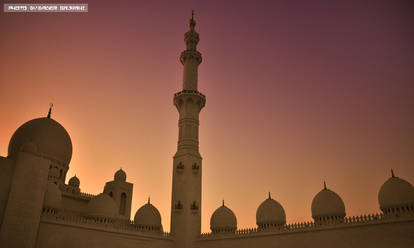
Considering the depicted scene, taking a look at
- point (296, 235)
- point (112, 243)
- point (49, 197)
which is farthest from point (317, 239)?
point (49, 197)

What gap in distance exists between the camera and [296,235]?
23.5 metres

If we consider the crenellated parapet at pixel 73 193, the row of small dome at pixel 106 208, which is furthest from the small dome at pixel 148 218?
the crenellated parapet at pixel 73 193

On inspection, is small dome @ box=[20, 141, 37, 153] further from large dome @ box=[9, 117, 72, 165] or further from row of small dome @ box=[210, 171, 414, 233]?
row of small dome @ box=[210, 171, 414, 233]

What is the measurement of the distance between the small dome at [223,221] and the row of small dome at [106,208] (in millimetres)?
4904

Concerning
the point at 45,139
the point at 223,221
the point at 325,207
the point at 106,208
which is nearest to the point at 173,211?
the point at 223,221

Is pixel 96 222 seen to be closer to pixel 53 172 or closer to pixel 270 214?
pixel 53 172

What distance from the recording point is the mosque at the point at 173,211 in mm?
19906

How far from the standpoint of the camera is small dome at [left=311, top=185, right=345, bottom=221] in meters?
23.6

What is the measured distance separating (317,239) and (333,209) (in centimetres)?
269

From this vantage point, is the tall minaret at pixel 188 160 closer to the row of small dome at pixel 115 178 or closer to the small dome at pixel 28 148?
the row of small dome at pixel 115 178

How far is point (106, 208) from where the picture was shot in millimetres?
26828

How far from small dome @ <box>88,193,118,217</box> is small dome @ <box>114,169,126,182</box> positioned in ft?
21.1

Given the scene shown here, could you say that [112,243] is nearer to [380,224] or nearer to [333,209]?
[333,209]

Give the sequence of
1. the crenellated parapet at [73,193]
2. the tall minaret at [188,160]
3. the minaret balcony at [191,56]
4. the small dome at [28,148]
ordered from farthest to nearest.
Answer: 1. the minaret balcony at [191,56]
2. the crenellated parapet at [73,193]
3. the tall minaret at [188,160]
4. the small dome at [28,148]
